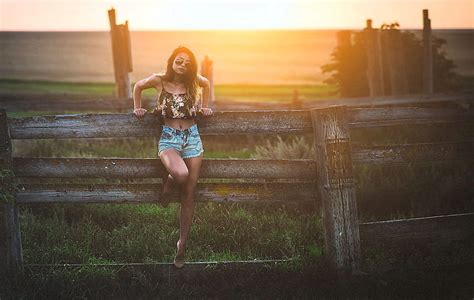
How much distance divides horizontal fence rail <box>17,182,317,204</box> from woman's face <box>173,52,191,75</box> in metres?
1.03

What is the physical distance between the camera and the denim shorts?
4.47 meters

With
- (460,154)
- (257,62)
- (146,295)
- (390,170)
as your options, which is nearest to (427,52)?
(390,170)

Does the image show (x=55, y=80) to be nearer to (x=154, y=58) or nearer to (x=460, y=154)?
(x=154, y=58)

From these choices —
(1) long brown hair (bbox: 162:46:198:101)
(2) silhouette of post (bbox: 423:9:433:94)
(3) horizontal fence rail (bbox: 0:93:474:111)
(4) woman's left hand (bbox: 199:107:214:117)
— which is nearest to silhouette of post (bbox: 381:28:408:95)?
(2) silhouette of post (bbox: 423:9:433:94)

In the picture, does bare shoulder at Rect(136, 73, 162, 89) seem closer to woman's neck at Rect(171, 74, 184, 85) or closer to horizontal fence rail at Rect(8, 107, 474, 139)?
woman's neck at Rect(171, 74, 184, 85)

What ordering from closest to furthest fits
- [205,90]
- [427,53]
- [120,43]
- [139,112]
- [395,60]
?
[139,112]
[205,90]
[120,43]
[427,53]
[395,60]

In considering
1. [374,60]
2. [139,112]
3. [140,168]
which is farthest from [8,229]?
[374,60]

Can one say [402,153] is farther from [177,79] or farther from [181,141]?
[177,79]

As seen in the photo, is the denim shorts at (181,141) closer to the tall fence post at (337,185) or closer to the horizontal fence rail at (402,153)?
the tall fence post at (337,185)

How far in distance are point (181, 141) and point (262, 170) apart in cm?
78

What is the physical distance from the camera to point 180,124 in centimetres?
451

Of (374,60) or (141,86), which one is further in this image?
(374,60)

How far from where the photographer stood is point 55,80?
50531 millimetres

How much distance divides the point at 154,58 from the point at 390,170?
70874mm
